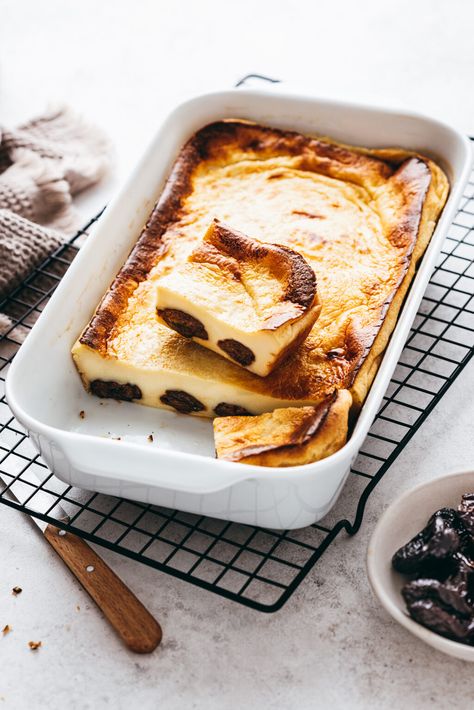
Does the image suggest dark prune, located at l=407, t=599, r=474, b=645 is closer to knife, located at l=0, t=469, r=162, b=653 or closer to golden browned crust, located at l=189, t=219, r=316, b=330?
knife, located at l=0, t=469, r=162, b=653

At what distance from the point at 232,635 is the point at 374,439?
2.77 ft

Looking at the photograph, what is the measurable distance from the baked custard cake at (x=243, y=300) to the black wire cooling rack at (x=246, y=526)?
0.47 m

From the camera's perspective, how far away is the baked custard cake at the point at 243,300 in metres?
2.82

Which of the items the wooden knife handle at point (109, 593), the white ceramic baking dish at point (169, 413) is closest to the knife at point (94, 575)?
the wooden knife handle at point (109, 593)

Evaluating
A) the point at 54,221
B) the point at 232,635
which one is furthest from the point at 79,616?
the point at 54,221

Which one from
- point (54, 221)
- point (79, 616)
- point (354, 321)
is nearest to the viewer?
point (79, 616)

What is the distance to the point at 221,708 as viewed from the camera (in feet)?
8.09

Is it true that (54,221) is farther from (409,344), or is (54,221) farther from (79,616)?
(79,616)

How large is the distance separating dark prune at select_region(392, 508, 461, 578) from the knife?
715 mm

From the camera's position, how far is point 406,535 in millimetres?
2693

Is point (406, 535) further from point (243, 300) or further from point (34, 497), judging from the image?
point (34, 497)

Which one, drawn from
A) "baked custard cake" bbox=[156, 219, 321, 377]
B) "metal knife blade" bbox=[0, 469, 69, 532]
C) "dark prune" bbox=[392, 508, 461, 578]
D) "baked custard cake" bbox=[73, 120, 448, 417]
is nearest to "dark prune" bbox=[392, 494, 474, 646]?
"dark prune" bbox=[392, 508, 461, 578]

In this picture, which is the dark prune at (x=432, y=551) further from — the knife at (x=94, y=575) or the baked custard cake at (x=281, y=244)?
the knife at (x=94, y=575)

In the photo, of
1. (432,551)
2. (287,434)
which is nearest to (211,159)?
(287,434)
